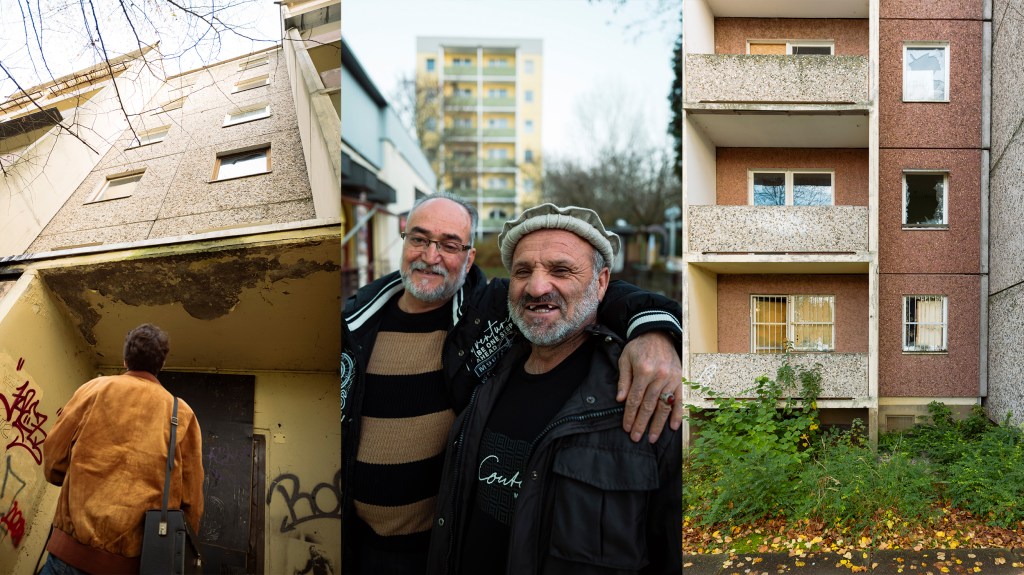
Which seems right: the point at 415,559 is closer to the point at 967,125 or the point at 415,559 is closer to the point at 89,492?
the point at 89,492

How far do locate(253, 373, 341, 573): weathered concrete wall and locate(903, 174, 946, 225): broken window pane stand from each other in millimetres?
3606

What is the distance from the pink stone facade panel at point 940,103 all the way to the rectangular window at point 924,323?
97cm

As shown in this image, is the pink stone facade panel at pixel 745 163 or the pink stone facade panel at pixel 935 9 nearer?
the pink stone facade panel at pixel 745 163

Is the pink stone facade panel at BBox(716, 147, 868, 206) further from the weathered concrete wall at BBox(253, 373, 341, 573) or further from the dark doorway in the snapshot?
the dark doorway

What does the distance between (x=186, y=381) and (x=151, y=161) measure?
548 mm

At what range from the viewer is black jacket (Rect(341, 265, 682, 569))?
4.41 feet

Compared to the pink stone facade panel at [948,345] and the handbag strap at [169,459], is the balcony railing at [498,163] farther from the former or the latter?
the pink stone facade panel at [948,345]

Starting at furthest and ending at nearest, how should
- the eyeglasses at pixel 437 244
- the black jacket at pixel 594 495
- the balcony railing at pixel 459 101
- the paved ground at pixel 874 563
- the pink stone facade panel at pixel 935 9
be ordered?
1. the pink stone facade panel at pixel 935 9
2. the paved ground at pixel 874 563
3. the balcony railing at pixel 459 101
4. the eyeglasses at pixel 437 244
5. the black jacket at pixel 594 495

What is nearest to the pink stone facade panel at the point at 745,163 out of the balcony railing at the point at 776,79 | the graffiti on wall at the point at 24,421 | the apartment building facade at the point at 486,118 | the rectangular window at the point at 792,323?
the balcony railing at the point at 776,79

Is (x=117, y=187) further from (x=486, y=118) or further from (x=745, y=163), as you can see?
(x=745, y=163)

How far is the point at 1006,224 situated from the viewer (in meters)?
3.42

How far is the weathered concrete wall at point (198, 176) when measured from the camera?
133cm

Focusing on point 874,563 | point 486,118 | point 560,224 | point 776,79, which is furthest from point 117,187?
point 874,563

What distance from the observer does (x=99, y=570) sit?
1.33 metres
